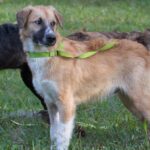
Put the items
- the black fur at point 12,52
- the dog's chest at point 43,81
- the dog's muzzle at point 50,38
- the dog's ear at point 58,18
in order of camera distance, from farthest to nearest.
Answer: the black fur at point 12,52
the dog's ear at point 58,18
the dog's chest at point 43,81
the dog's muzzle at point 50,38

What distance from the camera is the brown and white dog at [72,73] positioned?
261 inches

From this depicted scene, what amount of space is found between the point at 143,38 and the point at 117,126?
1.36 m

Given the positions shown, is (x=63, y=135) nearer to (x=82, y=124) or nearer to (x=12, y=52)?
(x=82, y=124)

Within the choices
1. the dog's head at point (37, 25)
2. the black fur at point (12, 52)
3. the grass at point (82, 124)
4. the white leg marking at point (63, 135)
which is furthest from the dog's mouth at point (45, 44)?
the black fur at point (12, 52)

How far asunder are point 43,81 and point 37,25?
60cm

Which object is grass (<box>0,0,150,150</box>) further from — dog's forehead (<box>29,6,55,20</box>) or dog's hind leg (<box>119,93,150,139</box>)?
dog's forehead (<box>29,6,55,20</box>)

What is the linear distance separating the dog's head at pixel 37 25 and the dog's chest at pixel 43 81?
0.16 metres

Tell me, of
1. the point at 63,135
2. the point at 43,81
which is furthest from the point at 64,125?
the point at 43,81

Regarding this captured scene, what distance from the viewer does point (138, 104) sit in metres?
6.98

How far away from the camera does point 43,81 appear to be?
21.8ft

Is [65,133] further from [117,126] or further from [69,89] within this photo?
[117,126]

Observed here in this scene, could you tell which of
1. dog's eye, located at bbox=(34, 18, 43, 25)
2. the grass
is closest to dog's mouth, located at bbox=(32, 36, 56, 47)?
dog's eye, located at bbox=(34, 18, 43, 25)

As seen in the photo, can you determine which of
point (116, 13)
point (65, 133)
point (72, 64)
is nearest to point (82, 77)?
point (72, 64)

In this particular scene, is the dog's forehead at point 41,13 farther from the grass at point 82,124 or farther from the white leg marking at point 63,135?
the grass at point 82,124
